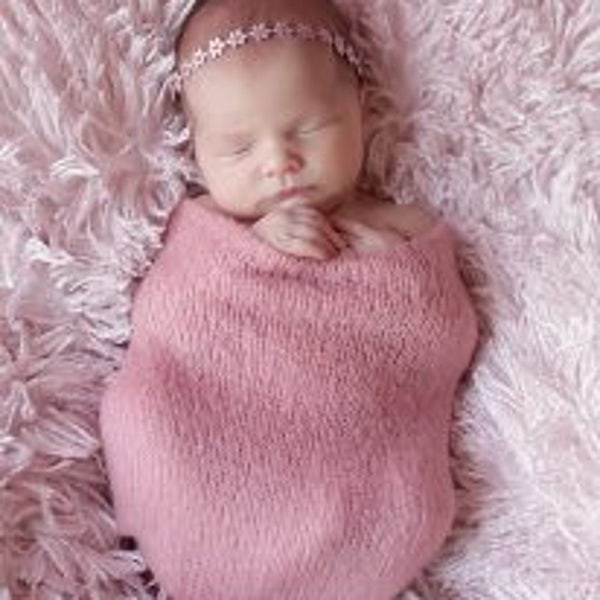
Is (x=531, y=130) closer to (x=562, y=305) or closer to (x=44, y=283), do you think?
(x=562, y=305)

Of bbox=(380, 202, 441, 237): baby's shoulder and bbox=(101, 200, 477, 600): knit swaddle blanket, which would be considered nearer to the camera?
bbox=(101, 200, 477, 600): knit swaddle blanket

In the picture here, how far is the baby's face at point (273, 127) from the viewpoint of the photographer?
4.03ft

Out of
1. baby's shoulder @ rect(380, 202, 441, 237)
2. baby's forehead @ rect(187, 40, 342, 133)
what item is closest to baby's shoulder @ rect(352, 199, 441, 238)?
baby's shoulder @ rect(380, 202, 441, 237)

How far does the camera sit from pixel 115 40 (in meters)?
1.26

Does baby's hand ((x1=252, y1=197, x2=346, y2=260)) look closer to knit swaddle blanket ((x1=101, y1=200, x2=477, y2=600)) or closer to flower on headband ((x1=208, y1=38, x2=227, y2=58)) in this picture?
knit swaddle blanket ((x1=101, y1=200, x2=477, y2=600))

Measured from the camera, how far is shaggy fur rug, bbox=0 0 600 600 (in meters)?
1.20

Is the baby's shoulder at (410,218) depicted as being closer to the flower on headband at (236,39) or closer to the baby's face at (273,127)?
the baby's face at (273,127)

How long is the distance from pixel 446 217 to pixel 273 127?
0.61 feet

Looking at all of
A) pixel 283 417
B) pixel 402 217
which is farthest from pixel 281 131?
pixel 283 417

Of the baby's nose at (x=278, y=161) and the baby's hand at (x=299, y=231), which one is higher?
the baby's nose at (x=278, y=161)

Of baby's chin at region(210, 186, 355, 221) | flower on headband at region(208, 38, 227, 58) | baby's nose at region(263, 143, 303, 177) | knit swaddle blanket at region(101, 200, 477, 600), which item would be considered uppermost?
flower on headband at region(208, 38, 227, 58)

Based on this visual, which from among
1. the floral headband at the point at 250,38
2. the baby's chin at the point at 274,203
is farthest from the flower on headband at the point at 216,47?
the baby's chin at the point at 274,203

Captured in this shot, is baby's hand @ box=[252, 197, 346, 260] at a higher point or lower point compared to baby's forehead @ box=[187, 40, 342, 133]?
lower

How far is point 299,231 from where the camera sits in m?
1.22
